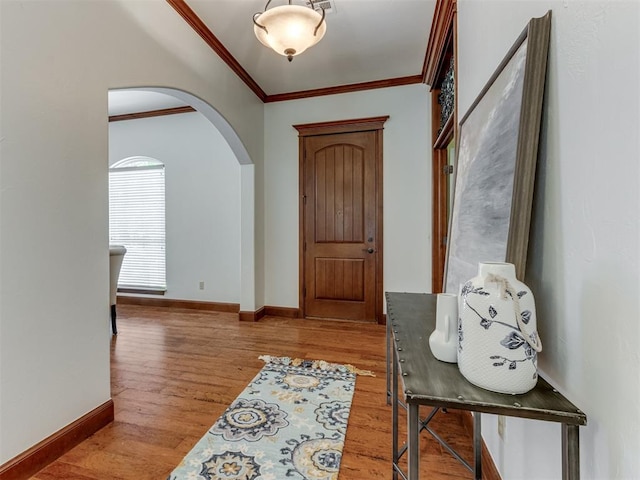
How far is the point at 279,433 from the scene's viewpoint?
1.61 m

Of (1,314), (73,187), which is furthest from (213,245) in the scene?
(1,314)

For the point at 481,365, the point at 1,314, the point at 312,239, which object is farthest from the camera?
the point at 312,239

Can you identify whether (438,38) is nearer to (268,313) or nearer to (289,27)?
(289,27)

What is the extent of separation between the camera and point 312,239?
12.4ft

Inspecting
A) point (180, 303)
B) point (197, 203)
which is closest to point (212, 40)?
point (197, 203)

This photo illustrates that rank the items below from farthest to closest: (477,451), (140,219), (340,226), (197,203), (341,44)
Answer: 1. (140,219)
2. (197,203)
3. (340,226)
4. (341,44)
5. (477,451)

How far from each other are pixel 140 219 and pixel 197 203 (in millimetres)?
1005

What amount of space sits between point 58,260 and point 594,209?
203cm

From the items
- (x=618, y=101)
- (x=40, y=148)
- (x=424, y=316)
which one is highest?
(x=40, y=148)

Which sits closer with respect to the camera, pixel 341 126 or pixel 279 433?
pixel 279 433

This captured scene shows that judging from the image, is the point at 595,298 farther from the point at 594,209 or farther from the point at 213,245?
the point at 213,245

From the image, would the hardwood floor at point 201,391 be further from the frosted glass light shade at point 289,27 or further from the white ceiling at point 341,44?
the white ceiling at point 341,44

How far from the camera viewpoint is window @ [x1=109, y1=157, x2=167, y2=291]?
439cm

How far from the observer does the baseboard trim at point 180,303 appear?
411cm
